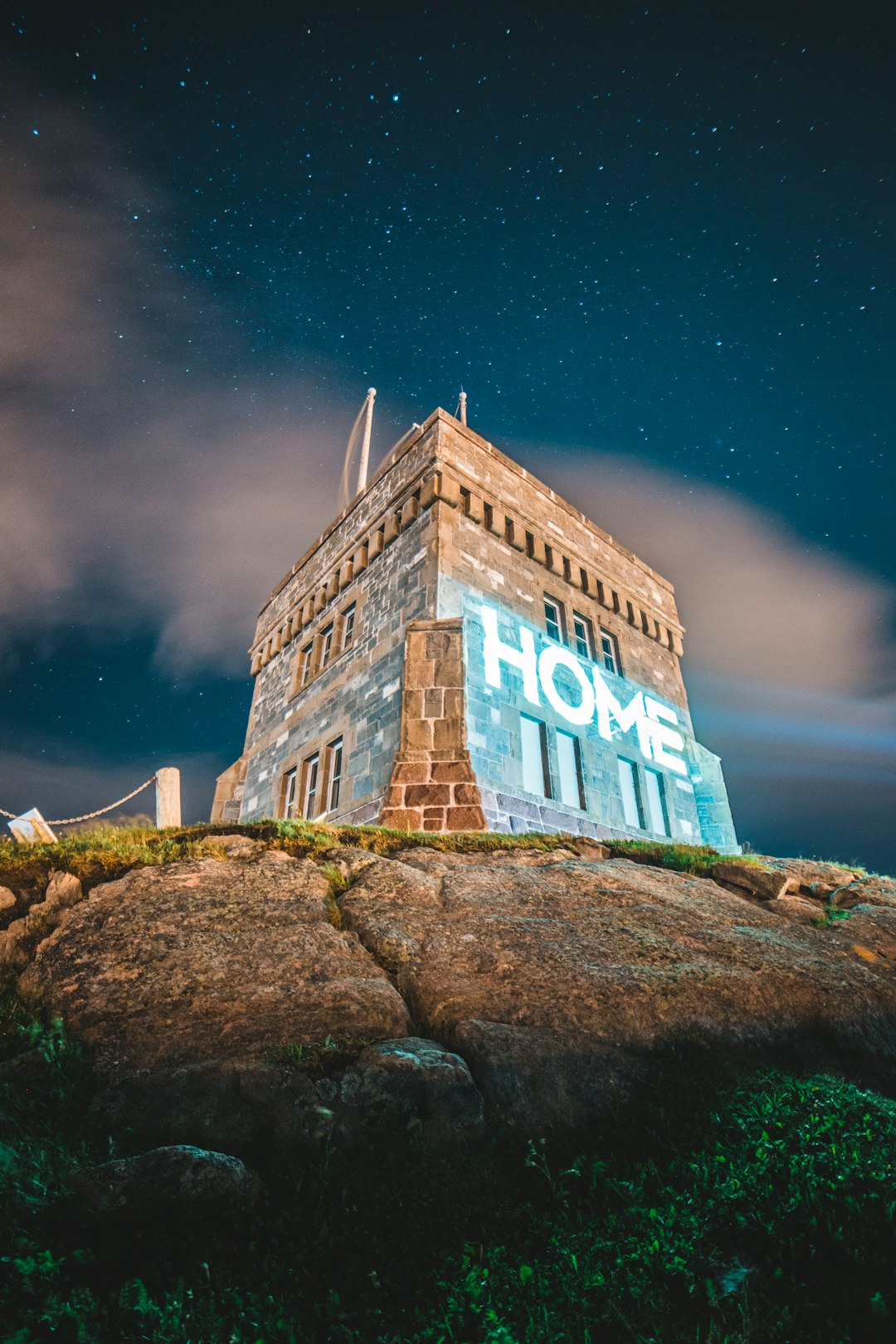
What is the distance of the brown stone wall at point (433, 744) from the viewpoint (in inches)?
390

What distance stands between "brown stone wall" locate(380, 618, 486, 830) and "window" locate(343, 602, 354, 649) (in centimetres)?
396

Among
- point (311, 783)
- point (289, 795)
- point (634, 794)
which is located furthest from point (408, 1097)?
point (634, 794)

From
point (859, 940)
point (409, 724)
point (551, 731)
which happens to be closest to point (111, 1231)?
point (859, 940)

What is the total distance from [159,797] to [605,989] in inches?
361

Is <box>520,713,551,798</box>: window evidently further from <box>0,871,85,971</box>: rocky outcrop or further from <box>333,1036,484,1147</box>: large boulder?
<box>333,1036,484,1147</box>: large boulder

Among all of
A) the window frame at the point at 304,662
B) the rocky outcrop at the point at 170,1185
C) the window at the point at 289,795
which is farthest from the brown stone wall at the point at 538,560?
the rocky outcrop at the point at 170,1185

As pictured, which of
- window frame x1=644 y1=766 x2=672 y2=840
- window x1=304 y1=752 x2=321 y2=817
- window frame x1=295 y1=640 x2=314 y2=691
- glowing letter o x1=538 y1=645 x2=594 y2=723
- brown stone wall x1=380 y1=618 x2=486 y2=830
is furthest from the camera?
window frame x1=295 y1=640 x2=314 y2=691

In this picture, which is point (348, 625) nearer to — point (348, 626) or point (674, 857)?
point (348, 626)

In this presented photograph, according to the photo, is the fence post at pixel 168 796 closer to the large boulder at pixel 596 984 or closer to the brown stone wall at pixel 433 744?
the brown stone wall at pixel 433 744

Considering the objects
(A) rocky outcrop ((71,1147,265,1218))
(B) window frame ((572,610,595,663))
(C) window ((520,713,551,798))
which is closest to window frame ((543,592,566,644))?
(B) window frame ((572,610,595,663))

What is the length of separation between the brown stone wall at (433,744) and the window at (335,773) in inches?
116

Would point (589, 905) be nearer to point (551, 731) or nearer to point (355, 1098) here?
point (355, 1098)

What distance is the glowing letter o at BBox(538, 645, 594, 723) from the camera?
13641mm

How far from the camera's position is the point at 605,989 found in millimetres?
3904
